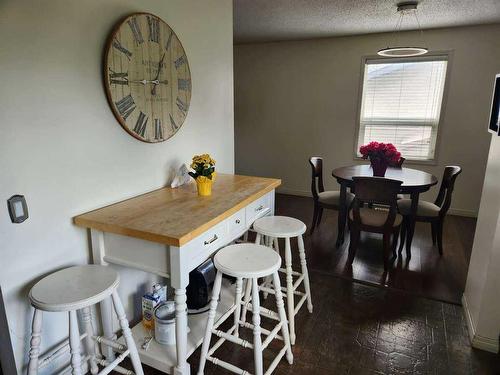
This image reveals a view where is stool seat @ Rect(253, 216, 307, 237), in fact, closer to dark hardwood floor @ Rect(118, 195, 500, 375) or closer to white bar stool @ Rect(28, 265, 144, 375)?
dark hardwood floor @ Rect(118, 195, 500, 375)

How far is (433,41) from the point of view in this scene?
4227mm

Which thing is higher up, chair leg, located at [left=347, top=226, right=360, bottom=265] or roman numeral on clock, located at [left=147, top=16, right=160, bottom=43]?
roman numeral on clock, located at [left=147, top=16, right=160, bottom=43]

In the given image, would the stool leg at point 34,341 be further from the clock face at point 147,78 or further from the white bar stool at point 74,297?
the clock face at point 147,78

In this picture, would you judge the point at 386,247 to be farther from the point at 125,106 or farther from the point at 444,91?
the point at 444,91

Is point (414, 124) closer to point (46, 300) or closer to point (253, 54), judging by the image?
point (253, 54)

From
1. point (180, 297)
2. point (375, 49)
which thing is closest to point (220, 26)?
point (180, 297)

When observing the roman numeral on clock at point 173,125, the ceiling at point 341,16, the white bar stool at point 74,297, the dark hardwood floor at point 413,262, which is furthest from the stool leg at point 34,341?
the ceiling at point 341,16

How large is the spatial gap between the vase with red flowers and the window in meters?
1.58

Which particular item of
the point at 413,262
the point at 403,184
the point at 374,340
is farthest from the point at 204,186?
the point at 413,262

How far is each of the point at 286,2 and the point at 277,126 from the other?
7.51ft

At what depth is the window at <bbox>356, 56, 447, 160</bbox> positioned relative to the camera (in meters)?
4.38

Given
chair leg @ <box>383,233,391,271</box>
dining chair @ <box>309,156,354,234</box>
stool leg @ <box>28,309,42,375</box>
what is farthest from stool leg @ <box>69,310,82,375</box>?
dining chair @ <box>309,156,354,234</box>

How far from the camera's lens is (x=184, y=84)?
2.21 meters

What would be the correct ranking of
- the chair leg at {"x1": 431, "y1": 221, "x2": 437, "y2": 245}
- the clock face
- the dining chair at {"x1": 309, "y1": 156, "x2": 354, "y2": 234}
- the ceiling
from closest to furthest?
1. the clock face
2. the ceiling
3. the chair leg at {"x1": 431, "y1": 221, "x2": 437, "y2": 245}
4. the dining chair at {"x1": 309, "y1": 156, "x2": 354, "y2": 234}
